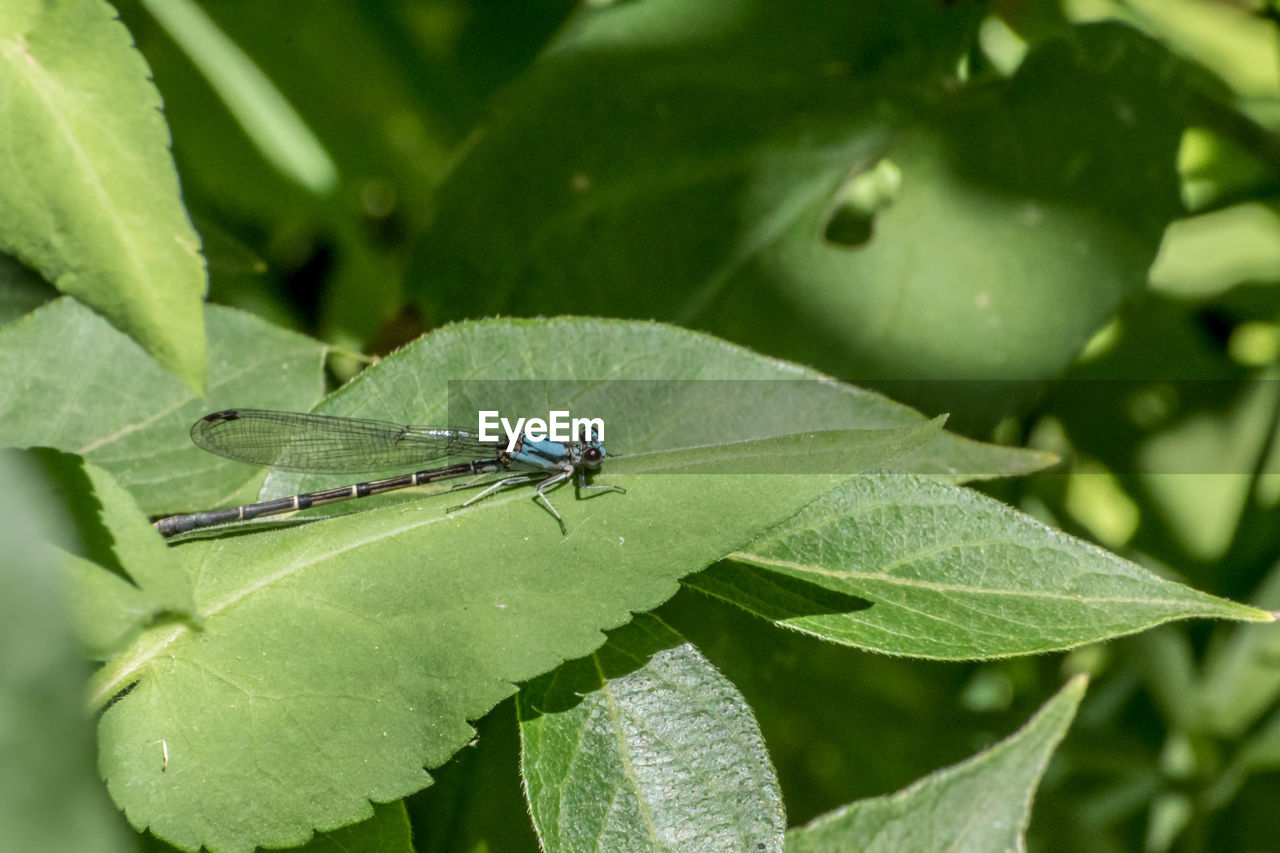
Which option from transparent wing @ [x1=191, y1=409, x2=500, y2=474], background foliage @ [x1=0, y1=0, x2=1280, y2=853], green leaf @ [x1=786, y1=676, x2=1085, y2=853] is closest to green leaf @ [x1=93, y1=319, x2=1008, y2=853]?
background foliage @ [x1=0, y1=0, x2=1280, y2=853]

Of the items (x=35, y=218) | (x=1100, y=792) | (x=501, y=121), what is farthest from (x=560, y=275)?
(x=1100, y=792)

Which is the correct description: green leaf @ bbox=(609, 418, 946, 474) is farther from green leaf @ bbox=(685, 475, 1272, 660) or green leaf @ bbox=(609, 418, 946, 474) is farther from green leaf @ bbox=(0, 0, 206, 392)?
green leaf @ bbox=(0, 0, 206, 392)

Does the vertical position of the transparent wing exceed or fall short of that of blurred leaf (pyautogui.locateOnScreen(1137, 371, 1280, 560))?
it exceeds it

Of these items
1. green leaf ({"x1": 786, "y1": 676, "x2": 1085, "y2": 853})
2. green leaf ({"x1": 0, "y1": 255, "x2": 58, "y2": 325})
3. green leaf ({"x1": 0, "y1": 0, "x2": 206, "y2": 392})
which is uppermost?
green leaf ({"x1": 0, "y1": 0, "x2": 206, "y2": 392})

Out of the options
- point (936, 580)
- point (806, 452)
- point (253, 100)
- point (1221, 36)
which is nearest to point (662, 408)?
point (806, 452)

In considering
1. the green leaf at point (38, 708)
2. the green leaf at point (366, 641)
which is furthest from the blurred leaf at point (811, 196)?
the green leaf at point (38, 708)

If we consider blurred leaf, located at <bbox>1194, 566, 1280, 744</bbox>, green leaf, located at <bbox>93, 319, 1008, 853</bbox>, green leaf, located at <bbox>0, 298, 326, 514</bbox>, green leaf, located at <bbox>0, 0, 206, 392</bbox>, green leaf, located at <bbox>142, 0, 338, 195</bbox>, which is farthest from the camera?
blurred leaf, located at <bbox>1194, 566, 1280, 744</bbox>
